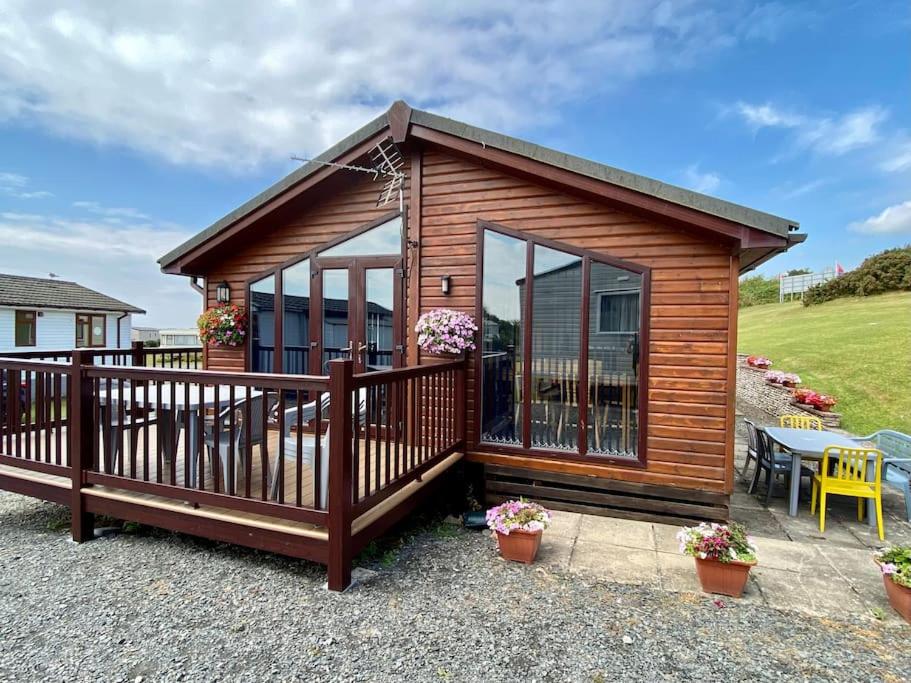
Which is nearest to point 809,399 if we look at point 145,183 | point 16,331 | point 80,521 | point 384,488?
point 384,488

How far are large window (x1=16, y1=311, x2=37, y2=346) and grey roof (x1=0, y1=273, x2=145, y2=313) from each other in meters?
0.57

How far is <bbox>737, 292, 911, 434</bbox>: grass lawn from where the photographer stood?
8320mm

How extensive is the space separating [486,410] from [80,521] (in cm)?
347

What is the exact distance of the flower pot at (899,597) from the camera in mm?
2561

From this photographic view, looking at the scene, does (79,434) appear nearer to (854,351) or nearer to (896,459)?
(896,459)

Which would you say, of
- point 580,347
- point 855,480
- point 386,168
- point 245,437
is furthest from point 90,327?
point 855,480

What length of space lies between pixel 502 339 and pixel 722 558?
246cm

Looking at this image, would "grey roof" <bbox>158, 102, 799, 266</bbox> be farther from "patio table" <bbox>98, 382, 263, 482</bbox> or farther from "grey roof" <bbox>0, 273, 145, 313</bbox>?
"grey roof" <bbox>0, 273, 145, 313</bbox>

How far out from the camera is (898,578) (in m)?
2.61

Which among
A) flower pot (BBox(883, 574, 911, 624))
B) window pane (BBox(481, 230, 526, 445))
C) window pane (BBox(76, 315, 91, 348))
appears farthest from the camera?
window pane (BBox(76, 315, 91, 348))

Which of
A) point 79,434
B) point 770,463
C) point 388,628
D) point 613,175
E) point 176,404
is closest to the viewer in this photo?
point 388,628

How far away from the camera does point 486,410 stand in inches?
179

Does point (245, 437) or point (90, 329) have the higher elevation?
point (90, 329)

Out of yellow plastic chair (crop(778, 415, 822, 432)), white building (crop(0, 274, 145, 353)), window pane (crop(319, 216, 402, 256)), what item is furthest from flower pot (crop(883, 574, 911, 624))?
white building (crop(0, 274, 145, 353))
